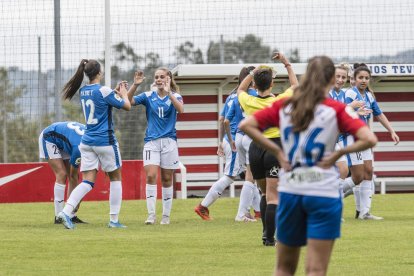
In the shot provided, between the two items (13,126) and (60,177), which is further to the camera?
(13,126)

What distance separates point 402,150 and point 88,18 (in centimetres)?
701

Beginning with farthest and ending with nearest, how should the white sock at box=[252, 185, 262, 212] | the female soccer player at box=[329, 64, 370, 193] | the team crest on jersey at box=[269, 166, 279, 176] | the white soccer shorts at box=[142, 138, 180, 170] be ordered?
1. the white sock at box=[252, 185, 262, 212]
2. the white soccer shorts at box=[142, 138, 180, 170]
3. the female soccer player at box=[329, 64, 370, 193]
4. the team crest on jersey at box=[269, 166, 279, 176]

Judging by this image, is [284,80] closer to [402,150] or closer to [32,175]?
[402,150]

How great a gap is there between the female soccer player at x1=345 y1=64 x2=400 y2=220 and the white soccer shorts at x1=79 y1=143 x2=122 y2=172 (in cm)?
322

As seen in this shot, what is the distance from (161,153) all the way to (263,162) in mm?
3920

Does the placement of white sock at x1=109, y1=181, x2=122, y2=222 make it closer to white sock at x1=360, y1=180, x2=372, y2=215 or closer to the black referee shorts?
the black referee shorts

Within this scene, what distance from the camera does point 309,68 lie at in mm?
7309

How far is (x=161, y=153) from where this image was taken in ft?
49.3

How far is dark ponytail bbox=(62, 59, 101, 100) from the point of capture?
14.0m

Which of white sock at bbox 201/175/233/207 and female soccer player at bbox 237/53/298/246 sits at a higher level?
female soccer player at bbox 237/53/298/246

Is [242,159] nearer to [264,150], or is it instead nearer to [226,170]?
[226,170]

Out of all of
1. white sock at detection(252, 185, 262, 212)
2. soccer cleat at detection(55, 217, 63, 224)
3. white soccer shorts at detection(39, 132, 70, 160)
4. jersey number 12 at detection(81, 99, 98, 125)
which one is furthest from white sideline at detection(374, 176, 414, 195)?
jersey number 12 at detection(81, 99, 98, 125)

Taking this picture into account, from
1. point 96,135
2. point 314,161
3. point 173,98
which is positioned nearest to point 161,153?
point 173,98

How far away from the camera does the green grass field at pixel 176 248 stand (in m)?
10.0
